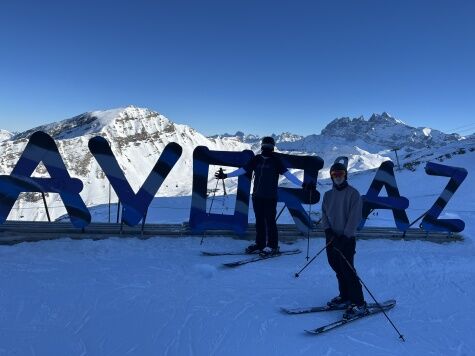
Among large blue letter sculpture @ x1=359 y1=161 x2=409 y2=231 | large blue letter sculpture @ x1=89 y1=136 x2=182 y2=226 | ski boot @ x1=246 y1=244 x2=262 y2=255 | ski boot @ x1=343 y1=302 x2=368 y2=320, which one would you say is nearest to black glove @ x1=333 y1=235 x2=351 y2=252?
ski boot @ x1=343 y1=302 x2=368 y2=320

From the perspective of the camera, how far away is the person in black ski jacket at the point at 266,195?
1034 centimetres

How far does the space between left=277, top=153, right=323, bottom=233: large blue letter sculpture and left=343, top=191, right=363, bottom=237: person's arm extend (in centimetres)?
483

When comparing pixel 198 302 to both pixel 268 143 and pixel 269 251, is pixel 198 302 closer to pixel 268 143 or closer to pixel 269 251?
pixel 269 251

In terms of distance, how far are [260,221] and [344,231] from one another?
12.2 ft

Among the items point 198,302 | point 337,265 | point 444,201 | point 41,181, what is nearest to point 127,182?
point 41,181

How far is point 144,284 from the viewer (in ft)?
26.4

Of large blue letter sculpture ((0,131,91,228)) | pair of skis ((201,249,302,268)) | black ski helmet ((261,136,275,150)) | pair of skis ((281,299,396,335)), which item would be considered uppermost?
black ski helmet ((261,136,275,150))

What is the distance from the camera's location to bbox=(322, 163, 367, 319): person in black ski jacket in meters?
7.00

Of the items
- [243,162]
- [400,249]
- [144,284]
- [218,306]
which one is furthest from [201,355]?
[400,249]

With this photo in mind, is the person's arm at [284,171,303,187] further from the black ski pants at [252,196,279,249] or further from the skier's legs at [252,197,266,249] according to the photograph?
the skier's legs at [252,197,266,249]

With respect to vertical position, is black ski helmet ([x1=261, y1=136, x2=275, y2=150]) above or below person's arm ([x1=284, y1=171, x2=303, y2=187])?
above

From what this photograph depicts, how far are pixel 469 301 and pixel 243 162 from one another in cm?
663

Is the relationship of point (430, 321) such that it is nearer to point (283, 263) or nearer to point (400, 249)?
point (283, 263)

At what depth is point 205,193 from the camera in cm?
1157
